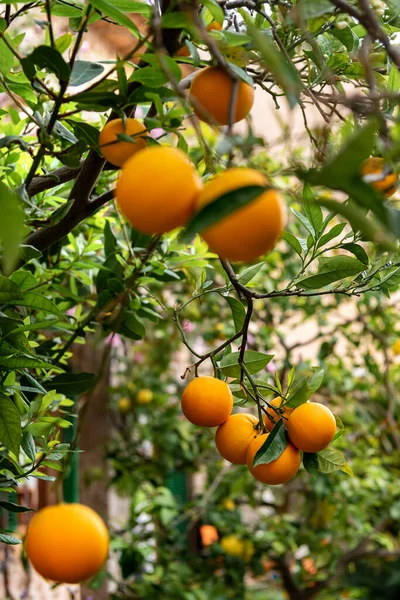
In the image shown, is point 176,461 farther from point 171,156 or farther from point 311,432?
point 171,156

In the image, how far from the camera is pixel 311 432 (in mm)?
544

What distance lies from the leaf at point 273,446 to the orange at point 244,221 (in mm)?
247

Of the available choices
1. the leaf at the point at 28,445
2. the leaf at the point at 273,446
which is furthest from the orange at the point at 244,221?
the leaf at the point at 28,445

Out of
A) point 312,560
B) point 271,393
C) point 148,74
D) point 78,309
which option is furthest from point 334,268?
point 312,560

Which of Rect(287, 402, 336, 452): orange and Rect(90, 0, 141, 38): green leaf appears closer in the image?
Rect(90, 0, 141, 38): green leaf

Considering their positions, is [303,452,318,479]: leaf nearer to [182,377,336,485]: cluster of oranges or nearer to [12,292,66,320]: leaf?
[182,377,336,485]: cluster of oranges

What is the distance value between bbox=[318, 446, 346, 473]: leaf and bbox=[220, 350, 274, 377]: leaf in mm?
104

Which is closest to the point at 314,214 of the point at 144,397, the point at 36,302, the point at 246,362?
the point at 246,362

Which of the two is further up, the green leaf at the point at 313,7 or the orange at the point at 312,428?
the green leaf at the point at 313,7

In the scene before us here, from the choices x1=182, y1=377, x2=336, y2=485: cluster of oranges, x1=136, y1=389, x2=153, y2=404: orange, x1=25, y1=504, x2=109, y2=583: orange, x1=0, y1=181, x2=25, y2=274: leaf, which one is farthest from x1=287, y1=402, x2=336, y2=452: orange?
x1=136, y1=389, x2=153, y2=404: orange

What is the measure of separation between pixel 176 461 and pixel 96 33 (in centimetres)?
160

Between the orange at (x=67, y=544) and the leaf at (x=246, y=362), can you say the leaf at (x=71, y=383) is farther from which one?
the orange at (x=67, y=544)

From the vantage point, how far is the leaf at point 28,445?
0.63 metres

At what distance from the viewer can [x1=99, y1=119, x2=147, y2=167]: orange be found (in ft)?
1.45
